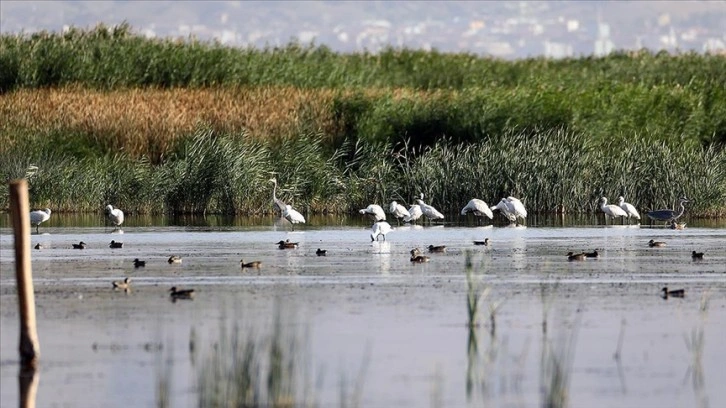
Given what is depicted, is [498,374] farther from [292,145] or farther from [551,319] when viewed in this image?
[292,145]

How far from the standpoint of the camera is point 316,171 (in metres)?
34.1

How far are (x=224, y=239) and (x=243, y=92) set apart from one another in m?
14.6

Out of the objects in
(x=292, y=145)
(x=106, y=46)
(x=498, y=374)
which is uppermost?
(x=106, y=46)

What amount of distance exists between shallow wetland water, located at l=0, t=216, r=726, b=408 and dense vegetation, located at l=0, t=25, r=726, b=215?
23.6ft

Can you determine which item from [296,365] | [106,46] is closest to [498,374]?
[296,365]

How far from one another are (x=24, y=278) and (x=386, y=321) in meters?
3.86

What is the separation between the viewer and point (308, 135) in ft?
118

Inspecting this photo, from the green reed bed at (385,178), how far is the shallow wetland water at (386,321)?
693cm

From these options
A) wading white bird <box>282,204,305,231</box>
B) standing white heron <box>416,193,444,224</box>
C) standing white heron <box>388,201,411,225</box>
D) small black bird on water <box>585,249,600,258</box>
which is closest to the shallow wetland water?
small black bird on water <box>585,249,600,258</box>

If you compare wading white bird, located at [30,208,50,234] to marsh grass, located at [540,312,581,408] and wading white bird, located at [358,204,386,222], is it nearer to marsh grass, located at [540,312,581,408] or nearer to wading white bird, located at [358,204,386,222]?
wading white bird, located at [358,204,386,222]

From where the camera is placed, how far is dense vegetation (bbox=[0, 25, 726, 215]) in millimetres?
32969

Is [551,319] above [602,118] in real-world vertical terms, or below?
below

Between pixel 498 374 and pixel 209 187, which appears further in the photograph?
pixel 209 187

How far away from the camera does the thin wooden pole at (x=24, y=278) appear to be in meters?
13.4
